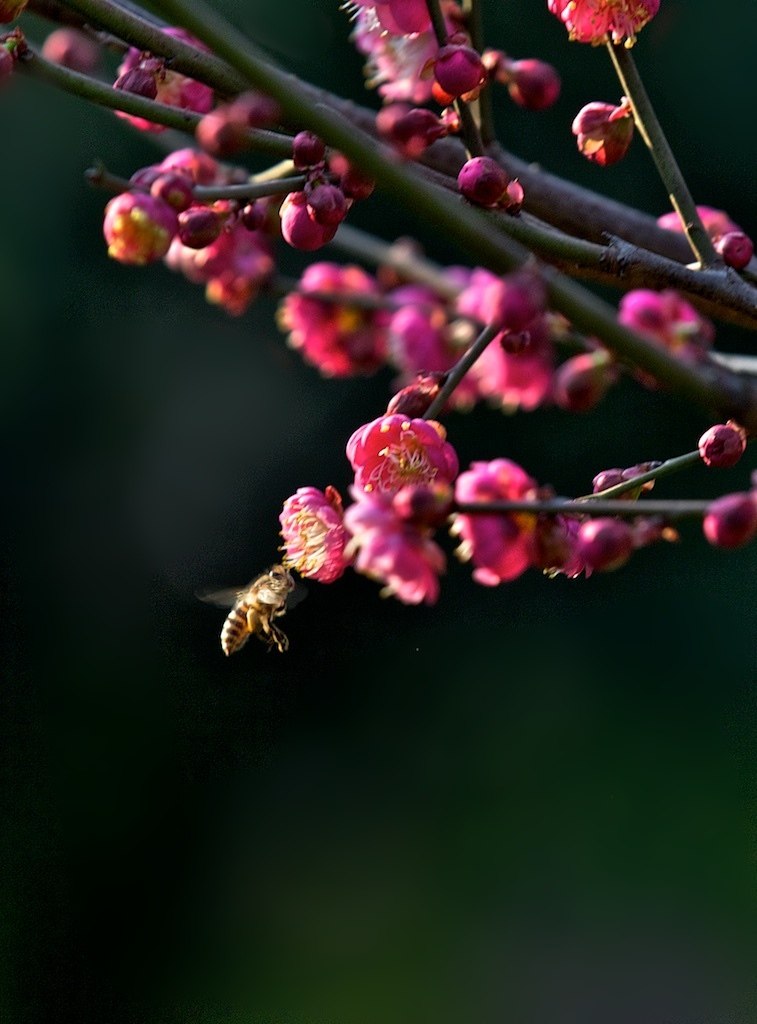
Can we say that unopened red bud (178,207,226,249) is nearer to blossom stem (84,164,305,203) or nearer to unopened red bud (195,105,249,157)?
blossom stem (84,164,305,203)

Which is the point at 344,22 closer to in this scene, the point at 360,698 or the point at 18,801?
the point at 360,698

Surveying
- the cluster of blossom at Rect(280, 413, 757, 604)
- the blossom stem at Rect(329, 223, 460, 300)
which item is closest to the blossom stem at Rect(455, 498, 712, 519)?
the cluster of blossom at Rect(280, 413, 757, 604)

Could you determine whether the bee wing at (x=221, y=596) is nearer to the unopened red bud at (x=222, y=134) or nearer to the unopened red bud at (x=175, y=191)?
the unopened red bud at (x=175, y=191)

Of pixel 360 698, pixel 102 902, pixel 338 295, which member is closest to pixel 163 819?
pixel 102 902

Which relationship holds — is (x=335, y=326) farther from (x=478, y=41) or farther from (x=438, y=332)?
(x=478, y=41)

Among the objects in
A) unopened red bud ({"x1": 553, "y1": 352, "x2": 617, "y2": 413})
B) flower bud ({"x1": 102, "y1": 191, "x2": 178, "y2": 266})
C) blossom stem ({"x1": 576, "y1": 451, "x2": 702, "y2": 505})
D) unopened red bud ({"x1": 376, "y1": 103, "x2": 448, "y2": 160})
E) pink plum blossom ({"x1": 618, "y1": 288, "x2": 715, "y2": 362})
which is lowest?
pink plum blossom ({"x1": 618, "y1": 288, "x2": 715, "y2": 362})
